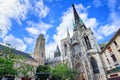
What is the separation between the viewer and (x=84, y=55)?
34.9m

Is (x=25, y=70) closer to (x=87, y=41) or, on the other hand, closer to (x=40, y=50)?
(x=87, y=41)

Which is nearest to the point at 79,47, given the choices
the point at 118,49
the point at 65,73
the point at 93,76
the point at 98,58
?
the point at 98,58

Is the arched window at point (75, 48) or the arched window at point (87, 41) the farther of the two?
the arched window at point (75, 48)

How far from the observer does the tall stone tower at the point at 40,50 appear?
2085 inches

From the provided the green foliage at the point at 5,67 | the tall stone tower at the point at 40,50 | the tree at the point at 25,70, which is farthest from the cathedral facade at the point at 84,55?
the green foliage at the point at 5,67

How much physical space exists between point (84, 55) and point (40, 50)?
29759 millimetres

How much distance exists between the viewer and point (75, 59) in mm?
37438

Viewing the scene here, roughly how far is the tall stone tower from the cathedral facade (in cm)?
1665

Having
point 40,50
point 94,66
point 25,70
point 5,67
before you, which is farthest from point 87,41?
point 5,67

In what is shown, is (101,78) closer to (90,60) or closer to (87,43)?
(90,60)

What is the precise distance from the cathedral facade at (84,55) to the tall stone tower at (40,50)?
54.6 feet

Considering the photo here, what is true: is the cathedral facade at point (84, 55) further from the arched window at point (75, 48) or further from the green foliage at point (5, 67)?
the green foliage at point (5, 67)

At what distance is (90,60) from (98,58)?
130 inches

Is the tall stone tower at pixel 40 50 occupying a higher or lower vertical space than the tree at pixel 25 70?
higher
